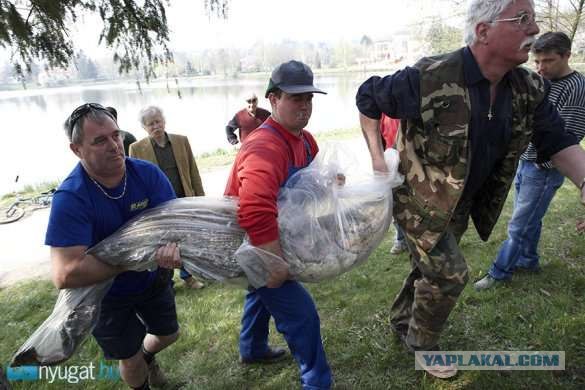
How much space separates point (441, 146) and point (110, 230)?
5.61 ft

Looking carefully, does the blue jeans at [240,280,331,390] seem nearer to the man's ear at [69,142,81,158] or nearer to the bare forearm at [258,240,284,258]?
the bare forearm at [258,240,284,258]

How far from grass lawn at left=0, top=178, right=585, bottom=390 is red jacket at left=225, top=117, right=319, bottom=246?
954 mm

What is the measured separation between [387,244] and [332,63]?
63592 mm

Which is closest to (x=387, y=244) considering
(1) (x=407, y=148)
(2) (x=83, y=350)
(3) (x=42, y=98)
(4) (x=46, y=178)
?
(1) (x=407, y=148)

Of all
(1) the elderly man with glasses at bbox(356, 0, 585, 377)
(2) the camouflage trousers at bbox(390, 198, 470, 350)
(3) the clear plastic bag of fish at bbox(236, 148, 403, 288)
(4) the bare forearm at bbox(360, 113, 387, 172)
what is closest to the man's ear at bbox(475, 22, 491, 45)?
(1) the elderly man with glasses at bbox(356, 0, 585, 377)

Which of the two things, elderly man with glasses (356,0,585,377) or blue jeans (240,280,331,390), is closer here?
elderly man with glasses (356,0,585,377)

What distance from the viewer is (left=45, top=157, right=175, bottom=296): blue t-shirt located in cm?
172

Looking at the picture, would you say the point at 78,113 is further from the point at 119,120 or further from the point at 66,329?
the point at 119,120

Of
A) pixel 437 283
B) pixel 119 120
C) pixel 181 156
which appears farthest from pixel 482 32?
pixel 119 120

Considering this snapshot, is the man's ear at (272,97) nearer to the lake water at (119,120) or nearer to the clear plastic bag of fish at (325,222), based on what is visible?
the clear plastic bag of fish at (325,222)

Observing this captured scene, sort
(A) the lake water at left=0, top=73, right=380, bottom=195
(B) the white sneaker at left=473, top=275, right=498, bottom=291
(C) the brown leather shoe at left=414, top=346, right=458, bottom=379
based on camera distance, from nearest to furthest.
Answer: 1. (C) the brown leather shoe at left=414, top=346, right=458, bottom=379
2. (B) the white sneaker at left=473, top=275, right=498, bottom=291
3. (A) the lake water at left=0, top=73, right=380, bottom=195

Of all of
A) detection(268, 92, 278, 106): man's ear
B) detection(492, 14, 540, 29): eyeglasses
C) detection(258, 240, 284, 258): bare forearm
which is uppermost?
detection(492, 14, 540, 29): eyeglasses
